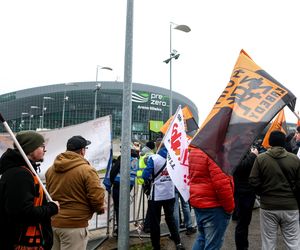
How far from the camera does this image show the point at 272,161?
3.88 metres

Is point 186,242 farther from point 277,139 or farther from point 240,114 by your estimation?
point 240,114

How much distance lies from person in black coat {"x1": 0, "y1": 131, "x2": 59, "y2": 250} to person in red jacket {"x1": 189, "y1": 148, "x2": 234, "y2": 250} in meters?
1.63

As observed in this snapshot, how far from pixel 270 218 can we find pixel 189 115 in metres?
3.78

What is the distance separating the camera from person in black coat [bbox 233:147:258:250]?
4547mm

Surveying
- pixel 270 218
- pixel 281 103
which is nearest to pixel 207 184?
pixel 270 218

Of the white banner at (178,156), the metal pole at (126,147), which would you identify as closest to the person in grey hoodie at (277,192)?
the white banner at (178,156)

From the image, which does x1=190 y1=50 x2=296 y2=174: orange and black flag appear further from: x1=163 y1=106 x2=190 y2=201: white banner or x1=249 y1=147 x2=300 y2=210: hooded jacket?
x1=163 y1=106 x2=190 y2=201: white banner

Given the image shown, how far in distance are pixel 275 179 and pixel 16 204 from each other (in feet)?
9.29

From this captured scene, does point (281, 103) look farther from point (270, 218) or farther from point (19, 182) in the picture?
point (19, 182)

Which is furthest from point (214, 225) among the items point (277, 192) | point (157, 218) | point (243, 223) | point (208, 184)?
point (157, 218)

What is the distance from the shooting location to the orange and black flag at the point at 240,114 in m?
2.93

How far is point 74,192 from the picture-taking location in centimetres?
339

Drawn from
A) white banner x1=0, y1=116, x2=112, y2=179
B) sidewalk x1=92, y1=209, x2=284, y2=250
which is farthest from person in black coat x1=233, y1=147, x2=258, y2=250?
white banner x1=0, y1=116, x2=112, y2=179

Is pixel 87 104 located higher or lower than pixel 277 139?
higher
